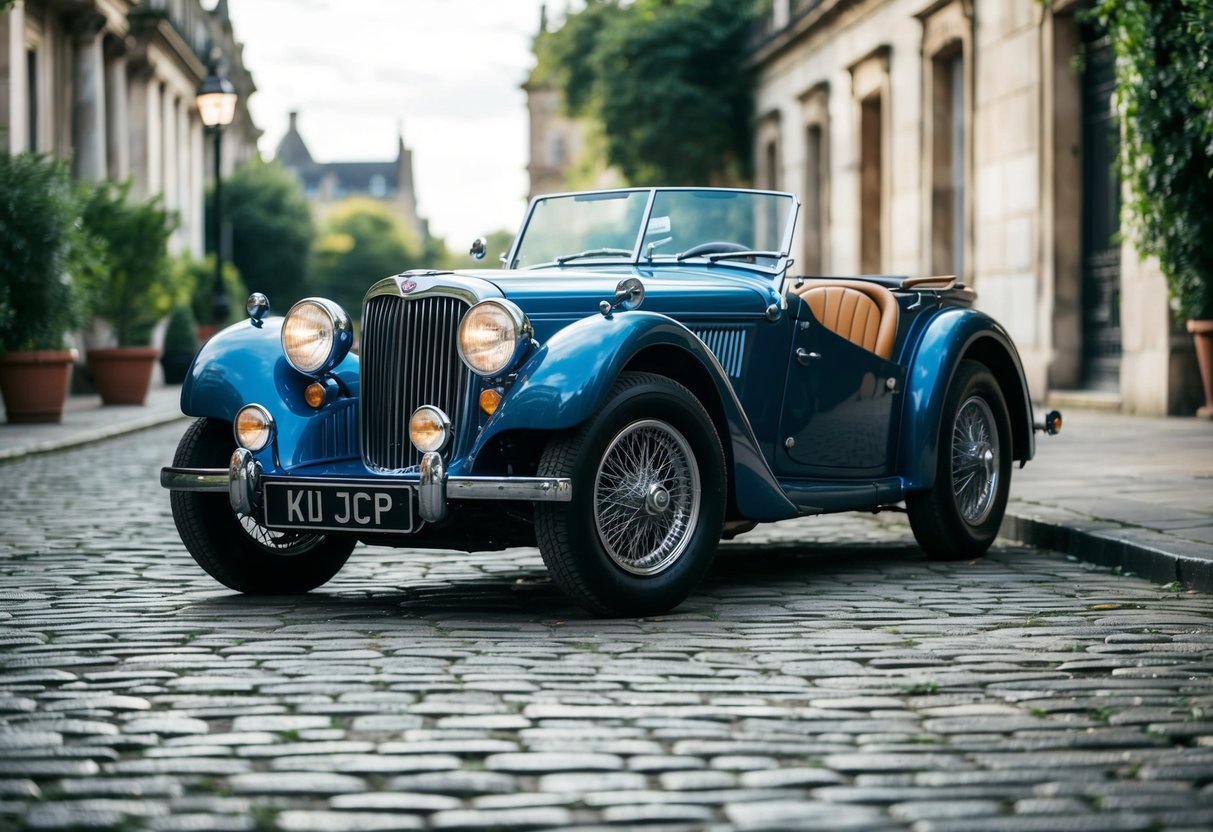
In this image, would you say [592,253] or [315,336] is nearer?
[315,336]

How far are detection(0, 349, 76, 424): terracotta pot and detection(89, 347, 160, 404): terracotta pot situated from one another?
375cm

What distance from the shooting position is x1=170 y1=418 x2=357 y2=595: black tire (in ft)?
21.3

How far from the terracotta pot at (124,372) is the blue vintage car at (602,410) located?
50.0 feet

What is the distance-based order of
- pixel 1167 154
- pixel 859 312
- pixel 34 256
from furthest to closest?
1. pixel 34 256
2. pixel 1167 154
3. pixel 859 312

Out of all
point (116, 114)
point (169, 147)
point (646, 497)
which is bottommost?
point (646, 497)

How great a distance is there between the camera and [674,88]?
111 feet

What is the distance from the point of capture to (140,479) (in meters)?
12.2

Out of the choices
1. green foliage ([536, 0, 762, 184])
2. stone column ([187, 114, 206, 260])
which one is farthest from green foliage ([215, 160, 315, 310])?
green foliage ([536, 0, 762, 184])

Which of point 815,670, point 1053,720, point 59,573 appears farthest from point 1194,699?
point 59,573

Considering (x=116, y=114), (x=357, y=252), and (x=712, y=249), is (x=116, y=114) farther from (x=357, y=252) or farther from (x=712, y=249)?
(x=357, y=252)

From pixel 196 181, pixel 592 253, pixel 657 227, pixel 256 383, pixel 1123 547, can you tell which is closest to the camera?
pixel 256 383

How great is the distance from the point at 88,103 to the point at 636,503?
28145 mm

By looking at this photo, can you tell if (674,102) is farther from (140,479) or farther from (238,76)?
(238,76)

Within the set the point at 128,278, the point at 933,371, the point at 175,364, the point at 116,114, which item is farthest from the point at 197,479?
the point at 116,114
